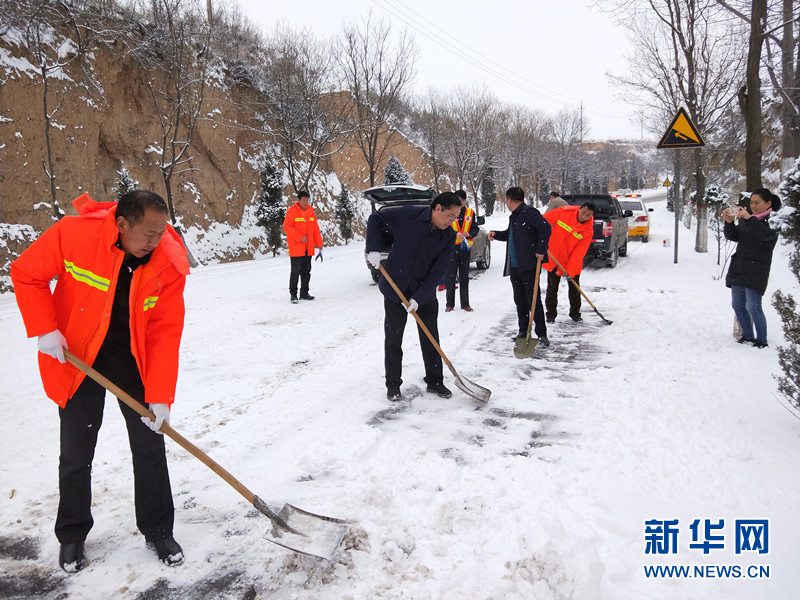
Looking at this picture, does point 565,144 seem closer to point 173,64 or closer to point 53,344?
point 173,64

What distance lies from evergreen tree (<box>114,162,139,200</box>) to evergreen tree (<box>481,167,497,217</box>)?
2711cm

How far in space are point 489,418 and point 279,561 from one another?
6.94 feet

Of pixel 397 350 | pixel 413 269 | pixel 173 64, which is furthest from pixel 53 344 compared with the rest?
pixel 173 64

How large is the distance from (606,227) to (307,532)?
10747mm

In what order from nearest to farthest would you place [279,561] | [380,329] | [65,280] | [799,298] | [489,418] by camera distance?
[65,280] < [279,561] < [489,418] < [380,329] < [799,298]

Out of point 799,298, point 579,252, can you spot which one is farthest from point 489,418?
point 799,298

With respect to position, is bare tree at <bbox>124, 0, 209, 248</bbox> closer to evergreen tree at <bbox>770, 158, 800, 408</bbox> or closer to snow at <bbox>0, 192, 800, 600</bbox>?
snow at <bbox>0, 192, 800, 600</bbox>

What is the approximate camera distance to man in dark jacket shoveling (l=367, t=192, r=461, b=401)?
4.46 meters

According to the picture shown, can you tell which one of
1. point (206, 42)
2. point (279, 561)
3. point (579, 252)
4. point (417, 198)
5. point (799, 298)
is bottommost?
point (279, 561)

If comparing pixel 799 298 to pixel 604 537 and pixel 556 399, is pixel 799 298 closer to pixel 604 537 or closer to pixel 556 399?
pixel 556 399

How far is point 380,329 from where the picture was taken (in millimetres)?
6914

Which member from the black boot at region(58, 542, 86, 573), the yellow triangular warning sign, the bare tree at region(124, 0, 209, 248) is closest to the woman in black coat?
the yellow triangular warning sign

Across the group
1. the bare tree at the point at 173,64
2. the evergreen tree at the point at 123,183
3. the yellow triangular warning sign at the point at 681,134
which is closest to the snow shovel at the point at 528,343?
the yellow triangular warning sign at the point at 681,134

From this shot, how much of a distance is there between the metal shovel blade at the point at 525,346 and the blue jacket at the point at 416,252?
1.60 m
